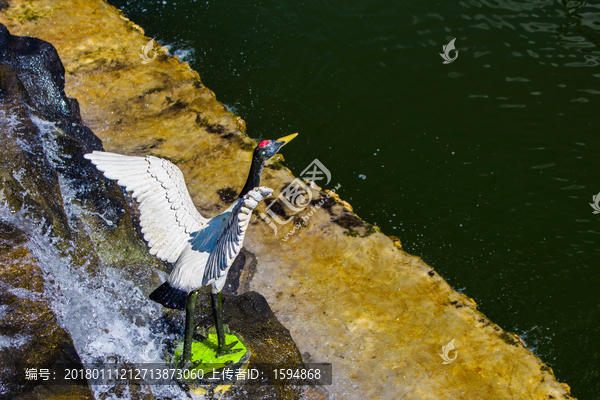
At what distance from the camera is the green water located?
5.80 m

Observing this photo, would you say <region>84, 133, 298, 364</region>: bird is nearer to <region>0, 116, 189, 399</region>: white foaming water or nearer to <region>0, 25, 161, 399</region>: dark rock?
<region>0, 116, 189, 399</region>: white foaming water

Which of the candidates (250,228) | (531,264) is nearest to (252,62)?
(250,228)

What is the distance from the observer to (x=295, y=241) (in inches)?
216

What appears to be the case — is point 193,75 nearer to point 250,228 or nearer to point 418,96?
point 250,228

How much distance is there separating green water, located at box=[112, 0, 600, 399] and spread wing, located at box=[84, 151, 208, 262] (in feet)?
10.6

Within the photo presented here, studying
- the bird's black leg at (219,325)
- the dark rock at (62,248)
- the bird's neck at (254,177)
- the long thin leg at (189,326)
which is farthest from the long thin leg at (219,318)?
the bird's neck at (254,177)

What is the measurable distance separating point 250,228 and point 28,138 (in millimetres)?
2344

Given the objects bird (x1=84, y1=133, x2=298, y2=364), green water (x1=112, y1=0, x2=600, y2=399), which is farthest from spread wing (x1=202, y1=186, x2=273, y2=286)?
green water (x1=112, y1=0, x2=600, y2=399)

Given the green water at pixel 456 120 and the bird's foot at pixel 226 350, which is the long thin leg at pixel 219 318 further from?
the green water at pixel 456 120

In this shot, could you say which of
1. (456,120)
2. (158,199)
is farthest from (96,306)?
(456,120)

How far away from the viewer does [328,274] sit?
518cm

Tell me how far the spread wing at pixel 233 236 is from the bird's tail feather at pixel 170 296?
0.37 meters

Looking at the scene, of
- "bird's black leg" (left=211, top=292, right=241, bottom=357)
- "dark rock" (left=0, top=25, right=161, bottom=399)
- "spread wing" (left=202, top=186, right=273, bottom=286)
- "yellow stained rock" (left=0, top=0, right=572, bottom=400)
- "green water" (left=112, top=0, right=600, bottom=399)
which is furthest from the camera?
"green water" (left=112, top=0, right=600, bottom=399)

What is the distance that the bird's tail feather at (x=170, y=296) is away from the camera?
3.65 m
